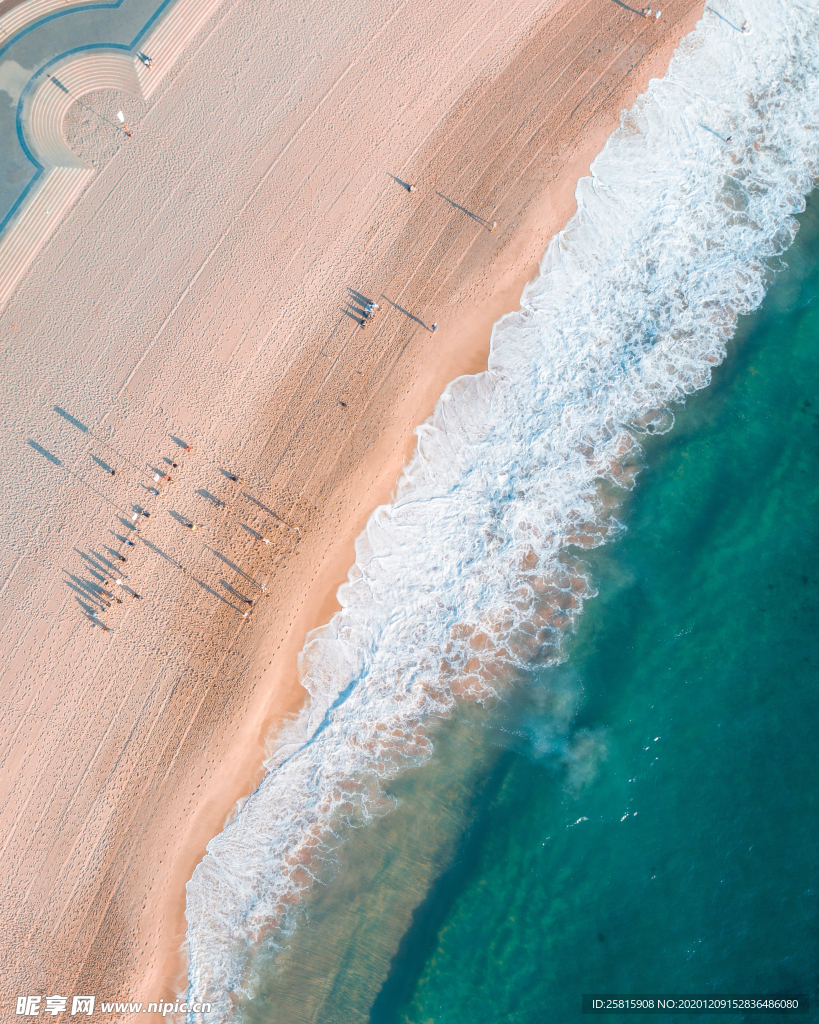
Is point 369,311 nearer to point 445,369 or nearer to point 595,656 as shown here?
point 445,369

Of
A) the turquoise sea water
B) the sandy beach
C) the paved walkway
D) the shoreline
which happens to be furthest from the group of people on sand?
the paved walkway

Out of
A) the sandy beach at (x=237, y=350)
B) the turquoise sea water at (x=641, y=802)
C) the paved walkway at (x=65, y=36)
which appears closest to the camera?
the turquoise sea water at (x=641, y=802)

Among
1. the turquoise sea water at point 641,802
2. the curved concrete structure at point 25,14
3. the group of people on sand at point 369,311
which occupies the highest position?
the curved concrete structure at point 25,14

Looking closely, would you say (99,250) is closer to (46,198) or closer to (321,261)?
(46,198)

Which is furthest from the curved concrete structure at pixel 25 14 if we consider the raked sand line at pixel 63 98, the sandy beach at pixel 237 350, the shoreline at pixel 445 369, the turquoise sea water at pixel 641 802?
the turquoise sea water at pixel 641 802

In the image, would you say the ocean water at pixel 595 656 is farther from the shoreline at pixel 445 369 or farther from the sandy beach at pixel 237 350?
the sandy beach at pixel 237 350

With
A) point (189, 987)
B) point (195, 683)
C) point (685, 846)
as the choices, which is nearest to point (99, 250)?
point (195, 683)

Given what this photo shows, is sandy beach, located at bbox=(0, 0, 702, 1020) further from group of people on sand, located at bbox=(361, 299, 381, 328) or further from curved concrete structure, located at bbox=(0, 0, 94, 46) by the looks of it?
curved concrete structure, located at bbox=(0, 0, 94, 46)

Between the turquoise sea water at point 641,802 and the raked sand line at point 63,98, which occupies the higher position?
the raked sand line at point 63,98
